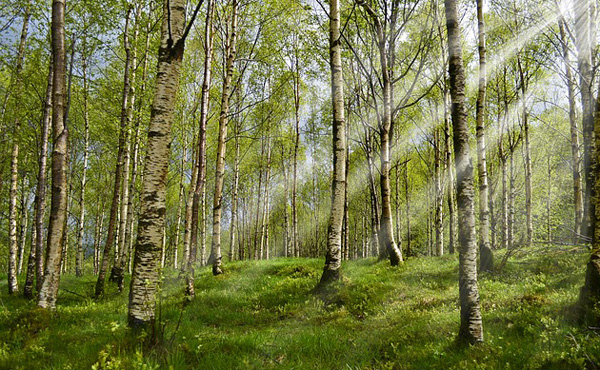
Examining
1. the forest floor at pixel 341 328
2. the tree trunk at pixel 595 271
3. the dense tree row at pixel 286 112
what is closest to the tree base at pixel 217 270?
the dense tree row at pixel 286 112

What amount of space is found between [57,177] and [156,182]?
3.34 meters

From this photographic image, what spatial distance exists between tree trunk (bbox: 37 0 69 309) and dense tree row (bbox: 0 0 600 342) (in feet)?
0.11

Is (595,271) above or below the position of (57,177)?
below

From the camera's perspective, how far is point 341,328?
20.7 feet

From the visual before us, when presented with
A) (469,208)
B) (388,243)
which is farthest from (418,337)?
(388,243)

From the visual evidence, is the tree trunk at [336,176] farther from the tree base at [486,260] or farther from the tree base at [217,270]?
the tree base at [217,270]

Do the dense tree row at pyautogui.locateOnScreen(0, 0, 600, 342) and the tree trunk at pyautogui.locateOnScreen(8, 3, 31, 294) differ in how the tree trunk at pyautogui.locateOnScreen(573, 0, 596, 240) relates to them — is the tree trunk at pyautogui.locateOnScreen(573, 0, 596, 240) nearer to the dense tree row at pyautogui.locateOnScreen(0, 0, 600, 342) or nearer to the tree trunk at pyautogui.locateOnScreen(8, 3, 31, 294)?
the dense tree row at pyautogui.locateOnScreen(0, 0, 600, 342)

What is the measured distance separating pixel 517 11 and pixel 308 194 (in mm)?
27914

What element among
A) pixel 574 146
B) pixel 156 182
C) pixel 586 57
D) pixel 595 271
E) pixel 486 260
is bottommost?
pixel 486 260

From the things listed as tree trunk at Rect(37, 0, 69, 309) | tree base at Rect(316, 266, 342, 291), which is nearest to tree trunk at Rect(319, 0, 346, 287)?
tree base at Rect(316, 266, 342, 291)

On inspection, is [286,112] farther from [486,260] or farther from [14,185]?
[486,260]

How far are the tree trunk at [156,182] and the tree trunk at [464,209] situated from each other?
14.3 feet

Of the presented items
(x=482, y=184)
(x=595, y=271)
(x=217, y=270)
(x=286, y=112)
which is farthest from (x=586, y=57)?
(x=286, y=112)

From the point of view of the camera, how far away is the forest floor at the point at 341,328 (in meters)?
4.05
